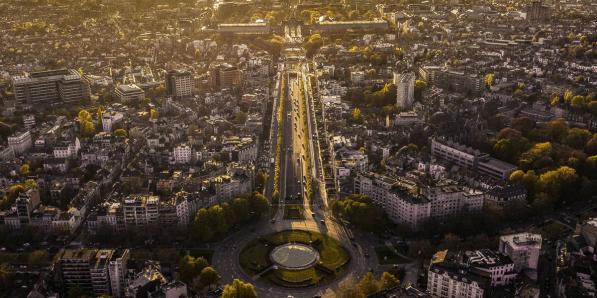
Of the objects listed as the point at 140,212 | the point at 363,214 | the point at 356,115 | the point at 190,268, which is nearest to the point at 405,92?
the point at 356,115

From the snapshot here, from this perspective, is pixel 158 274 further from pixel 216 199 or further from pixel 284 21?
pixel 284 21

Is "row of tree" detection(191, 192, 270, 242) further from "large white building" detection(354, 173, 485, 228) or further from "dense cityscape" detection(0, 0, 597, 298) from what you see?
"large white building" detection(354, 173, 485, 228)

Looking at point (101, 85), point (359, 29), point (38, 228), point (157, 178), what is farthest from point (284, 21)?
point (38, 228)

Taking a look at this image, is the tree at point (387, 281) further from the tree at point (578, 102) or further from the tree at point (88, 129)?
the tree at point (578, 102)

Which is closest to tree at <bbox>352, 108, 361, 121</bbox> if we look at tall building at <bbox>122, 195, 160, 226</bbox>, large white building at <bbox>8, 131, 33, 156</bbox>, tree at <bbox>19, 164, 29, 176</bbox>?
tall building at <bbox>122, 195, 160, 226</bbox>

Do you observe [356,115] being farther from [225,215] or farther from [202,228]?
[202,228]

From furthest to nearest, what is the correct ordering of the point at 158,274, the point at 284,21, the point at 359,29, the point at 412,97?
the point at 284,21 < the point at 359,29 < the point at 412,97 < the point at 158,274
